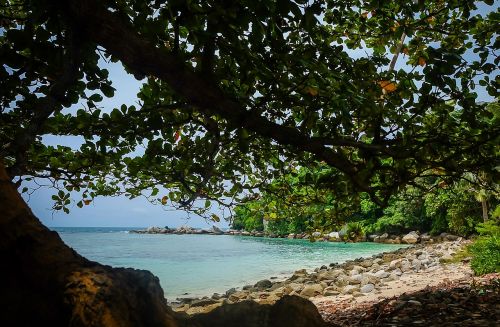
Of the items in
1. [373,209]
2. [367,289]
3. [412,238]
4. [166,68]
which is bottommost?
[412,238]

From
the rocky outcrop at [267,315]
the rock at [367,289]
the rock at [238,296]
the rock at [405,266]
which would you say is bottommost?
the rock at [238,296]

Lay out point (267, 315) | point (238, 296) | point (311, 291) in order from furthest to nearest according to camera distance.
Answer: point (238, 296)
point (311, 291)
point (267, 315)

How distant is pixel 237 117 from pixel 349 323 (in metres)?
3.72

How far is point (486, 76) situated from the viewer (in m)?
3.36

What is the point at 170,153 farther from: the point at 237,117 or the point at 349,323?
the point at 349,323

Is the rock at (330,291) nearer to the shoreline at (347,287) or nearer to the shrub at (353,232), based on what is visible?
the shoreline at (347,287)

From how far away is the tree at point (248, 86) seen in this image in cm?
241

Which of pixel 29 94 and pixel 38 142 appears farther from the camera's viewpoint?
pixel 38 142

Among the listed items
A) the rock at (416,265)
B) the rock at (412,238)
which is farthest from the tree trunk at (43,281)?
the rock at (412,238)

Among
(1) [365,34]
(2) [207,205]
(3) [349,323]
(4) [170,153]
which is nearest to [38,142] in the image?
(4) [170,153]

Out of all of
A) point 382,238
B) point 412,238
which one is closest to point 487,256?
point 412,238

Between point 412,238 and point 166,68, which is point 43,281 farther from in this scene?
point 412,238

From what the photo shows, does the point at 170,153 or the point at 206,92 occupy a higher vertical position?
the point at 206,92

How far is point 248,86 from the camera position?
3.46 metres
